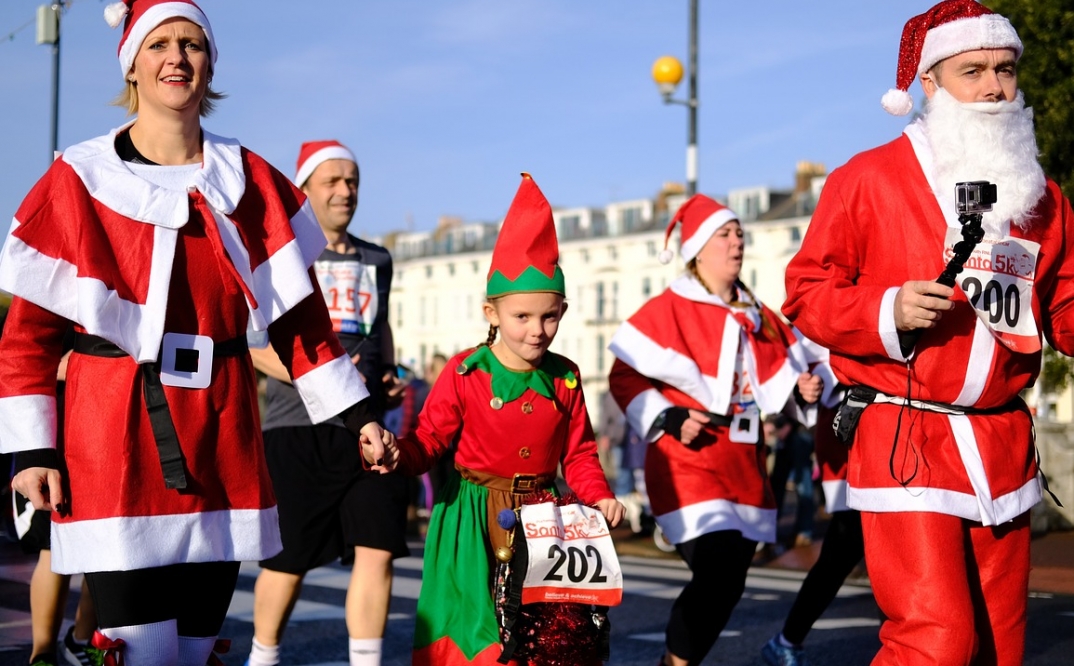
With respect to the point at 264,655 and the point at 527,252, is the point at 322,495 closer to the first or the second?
the point at 264,655

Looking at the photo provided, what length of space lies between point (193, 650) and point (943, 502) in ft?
6.86

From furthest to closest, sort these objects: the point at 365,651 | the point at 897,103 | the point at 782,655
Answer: the point at 782,655 < the point at 365,651 < the point at 897,103

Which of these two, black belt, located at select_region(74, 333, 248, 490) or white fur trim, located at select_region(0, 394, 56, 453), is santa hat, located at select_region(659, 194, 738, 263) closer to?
black belt, located at select_region(74, 333, 248, 490)

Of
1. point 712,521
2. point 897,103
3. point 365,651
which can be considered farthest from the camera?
point 712,521

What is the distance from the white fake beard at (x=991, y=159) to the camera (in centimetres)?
441

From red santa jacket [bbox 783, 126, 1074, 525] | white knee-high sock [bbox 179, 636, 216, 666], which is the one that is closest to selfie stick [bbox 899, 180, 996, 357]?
red santa jacket [bbox 783, 126, 1074, 525]

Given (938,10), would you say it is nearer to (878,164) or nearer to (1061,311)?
(878,164)

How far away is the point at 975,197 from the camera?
4.09 meters

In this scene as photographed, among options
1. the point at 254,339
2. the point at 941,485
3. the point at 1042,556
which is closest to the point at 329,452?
the point at 254,339

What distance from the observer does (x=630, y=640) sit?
27.5 feet

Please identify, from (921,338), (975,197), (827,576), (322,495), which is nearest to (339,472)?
(322,495)

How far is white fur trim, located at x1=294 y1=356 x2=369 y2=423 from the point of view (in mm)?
4516

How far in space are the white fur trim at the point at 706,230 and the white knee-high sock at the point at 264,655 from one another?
263 cm

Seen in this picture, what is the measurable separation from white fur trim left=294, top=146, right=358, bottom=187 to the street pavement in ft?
7.69
